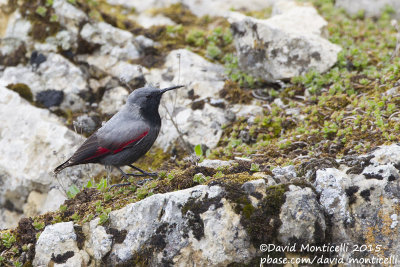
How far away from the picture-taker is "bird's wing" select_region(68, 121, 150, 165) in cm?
697

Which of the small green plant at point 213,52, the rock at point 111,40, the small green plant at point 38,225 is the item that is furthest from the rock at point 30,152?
the small green plant at point 213,52

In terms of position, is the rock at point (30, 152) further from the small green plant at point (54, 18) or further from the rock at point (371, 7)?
the rock at point (371, 7)

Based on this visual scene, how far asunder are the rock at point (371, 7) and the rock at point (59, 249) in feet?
33.9

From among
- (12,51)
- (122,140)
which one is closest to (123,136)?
(122,140)

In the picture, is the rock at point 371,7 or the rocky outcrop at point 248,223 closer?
the rocky outcrop at point 248,223

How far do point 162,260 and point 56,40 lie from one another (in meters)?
6.99

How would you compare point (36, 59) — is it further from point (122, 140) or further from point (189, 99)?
point (122, 140)

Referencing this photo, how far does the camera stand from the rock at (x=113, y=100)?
9.70 m

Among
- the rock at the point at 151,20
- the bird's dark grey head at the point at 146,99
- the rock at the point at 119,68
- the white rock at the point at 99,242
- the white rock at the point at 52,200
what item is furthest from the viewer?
the rock at the point at 151,20

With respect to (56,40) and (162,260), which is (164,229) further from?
(56,40)

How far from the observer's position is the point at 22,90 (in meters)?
9.59

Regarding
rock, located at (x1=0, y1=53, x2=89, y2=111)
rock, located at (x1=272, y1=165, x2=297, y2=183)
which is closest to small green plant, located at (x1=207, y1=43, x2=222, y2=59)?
rock, located at (x1=0, y1=53, x2=89, y2=111)

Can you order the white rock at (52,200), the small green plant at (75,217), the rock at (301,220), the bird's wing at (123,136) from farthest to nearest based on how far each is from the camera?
the white rock at (52,200) → the bird's wing at (123,136) → the small green plant at (75,217) → the rock at (301,220)

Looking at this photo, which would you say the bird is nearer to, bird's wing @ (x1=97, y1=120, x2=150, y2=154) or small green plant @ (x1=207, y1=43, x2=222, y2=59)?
bird's wing @ (x1=97, y1=120, x2=150, y2=154)
